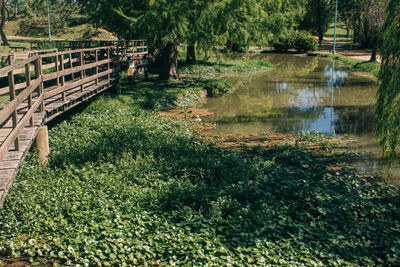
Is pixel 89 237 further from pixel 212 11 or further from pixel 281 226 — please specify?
pixel 212 11

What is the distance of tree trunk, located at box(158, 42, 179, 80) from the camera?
24844 mm

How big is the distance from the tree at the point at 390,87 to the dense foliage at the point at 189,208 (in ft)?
4.27

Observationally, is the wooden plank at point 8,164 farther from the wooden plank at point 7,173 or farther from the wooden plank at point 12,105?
the wooden plank at point 12,105

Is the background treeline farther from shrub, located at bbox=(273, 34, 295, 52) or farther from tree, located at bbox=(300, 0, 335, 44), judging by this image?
tree, located at bbox=(300, 0, 335, 44)

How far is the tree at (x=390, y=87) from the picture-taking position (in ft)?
30.4

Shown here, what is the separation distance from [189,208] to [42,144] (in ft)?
14.4

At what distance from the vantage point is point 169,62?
998 inches

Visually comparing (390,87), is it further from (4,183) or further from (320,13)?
(320,13)

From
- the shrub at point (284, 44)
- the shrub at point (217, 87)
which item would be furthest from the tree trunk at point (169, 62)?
the shrub at point (284, 44)

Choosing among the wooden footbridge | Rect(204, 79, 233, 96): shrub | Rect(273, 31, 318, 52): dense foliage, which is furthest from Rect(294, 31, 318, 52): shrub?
the wooden footbridge

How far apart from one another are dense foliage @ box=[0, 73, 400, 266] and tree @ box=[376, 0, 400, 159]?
130cm

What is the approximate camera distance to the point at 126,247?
6.95 meters

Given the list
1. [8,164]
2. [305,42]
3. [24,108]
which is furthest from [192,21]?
[305,42]

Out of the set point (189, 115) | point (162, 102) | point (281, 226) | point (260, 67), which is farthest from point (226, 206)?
point (260, 67)
